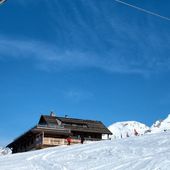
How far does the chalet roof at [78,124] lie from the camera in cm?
6225

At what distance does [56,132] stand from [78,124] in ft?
27.9

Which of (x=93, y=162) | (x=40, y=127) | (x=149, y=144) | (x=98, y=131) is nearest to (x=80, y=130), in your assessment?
(x=98, y=131)

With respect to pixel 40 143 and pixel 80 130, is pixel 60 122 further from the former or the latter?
pixel 40 143

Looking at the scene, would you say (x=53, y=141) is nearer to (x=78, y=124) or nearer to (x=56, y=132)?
(x=56, y=132)

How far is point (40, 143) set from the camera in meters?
54.9

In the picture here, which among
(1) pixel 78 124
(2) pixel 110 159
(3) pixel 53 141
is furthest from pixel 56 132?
(2) pixel 110 159

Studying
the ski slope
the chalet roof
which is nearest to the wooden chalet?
the chalet roof

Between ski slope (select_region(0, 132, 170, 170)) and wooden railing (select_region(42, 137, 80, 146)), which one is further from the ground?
A: wooden railing (select_region(42, 137, 80, 146))

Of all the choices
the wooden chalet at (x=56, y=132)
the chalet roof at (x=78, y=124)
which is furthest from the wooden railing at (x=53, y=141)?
the chalet roof at (x=78, y=124)

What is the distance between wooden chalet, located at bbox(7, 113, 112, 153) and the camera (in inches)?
2188

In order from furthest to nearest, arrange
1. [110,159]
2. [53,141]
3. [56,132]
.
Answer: [56,132] < [53,141] < [110,159]

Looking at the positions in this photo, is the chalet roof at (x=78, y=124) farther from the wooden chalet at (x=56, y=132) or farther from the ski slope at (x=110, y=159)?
the ski slope at (x=110, y=159)

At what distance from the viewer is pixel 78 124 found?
64.1m

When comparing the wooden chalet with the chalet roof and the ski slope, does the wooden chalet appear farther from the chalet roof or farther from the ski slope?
the ski slope
